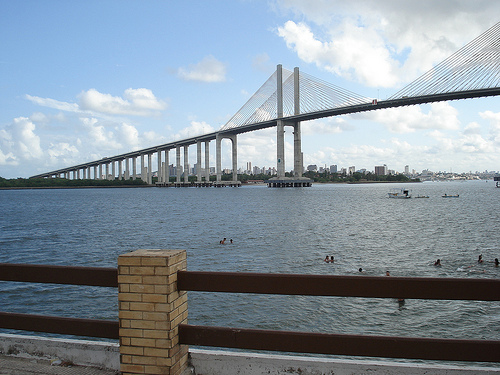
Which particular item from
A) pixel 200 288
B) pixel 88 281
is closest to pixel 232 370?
pixel 200 288

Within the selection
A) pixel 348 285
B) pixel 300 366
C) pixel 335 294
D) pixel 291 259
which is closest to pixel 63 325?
pixel 300 366

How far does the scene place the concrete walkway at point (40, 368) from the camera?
12.4ft

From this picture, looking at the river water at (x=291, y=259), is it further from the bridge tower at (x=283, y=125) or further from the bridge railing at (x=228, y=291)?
the bridge tower at (x=283, y=125)

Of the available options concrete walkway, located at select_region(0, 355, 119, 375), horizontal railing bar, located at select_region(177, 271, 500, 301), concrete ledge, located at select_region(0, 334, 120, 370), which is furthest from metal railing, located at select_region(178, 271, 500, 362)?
concrete walkway, located at select_region(0, 355, 119, 375)

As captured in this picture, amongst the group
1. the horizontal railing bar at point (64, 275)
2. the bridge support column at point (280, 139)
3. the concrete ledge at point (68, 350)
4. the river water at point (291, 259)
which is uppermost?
the bridge support column at point (280, 139)

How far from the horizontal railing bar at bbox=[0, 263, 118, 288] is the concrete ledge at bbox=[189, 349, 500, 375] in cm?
99

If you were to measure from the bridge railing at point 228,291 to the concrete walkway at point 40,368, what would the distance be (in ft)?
1.69

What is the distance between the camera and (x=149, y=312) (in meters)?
3.33

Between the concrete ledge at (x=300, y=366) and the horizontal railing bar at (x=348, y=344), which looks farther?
the concrete ledge at (x=300, y=366)

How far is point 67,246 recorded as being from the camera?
29.0 meters

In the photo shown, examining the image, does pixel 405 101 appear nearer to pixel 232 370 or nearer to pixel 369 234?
pixel 369 234

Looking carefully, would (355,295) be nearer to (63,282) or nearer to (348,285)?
(348,285)

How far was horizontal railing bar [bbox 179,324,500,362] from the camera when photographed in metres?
3.07

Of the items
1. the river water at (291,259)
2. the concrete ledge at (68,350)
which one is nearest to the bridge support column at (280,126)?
the river water at (291,259)
